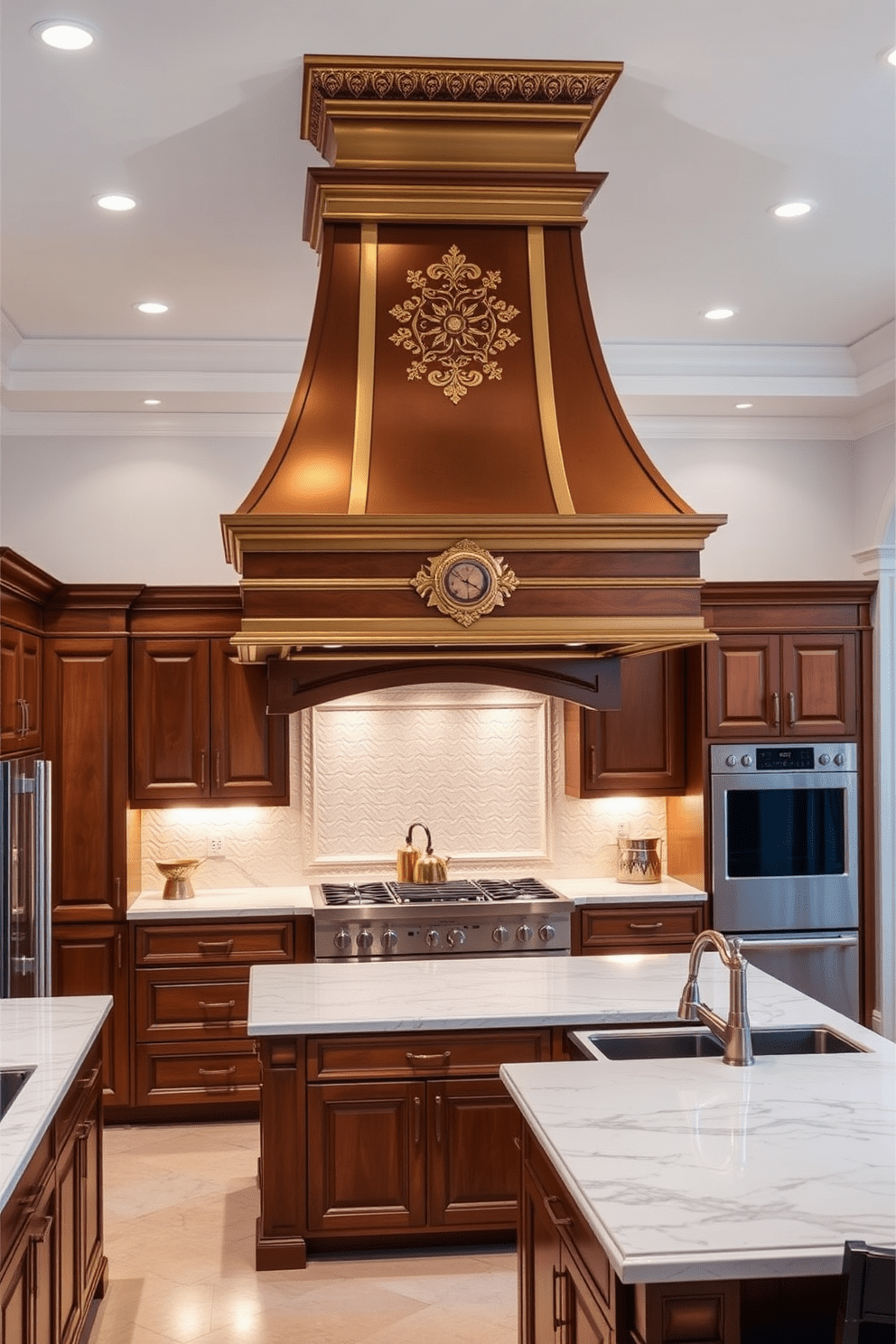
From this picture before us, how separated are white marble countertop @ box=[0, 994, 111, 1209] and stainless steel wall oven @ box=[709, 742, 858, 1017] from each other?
2.98 m

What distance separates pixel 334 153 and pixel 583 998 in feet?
8.09

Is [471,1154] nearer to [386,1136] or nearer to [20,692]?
[386,1136]

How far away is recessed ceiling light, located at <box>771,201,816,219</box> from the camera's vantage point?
3.90 meters

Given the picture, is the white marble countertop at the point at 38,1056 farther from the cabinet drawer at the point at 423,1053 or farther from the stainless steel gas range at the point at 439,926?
the stainless steel gas range at the point at 439,926

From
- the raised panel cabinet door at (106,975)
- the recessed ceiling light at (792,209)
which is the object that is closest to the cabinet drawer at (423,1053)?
the raised panel cabinet door at (106,975)

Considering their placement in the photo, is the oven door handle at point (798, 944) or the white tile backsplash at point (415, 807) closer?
the oven door handle at point (798, 944)

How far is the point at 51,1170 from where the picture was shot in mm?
2785

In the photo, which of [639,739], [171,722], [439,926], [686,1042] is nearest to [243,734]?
[171,722]

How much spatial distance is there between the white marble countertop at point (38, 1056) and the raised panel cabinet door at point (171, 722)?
1860 mm

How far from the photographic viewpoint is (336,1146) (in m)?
3.74

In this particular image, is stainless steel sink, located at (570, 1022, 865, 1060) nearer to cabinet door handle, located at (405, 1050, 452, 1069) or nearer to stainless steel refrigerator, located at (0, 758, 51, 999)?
cabinet door handle, located at (405, 1050, 452, 1069)

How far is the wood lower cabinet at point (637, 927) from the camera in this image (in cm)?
550

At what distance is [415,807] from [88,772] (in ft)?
5.09

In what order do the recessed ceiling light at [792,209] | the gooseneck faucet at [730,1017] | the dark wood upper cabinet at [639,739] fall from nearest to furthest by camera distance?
the gooseneck faucet at [730,1017] → the recessed ceiling light at [792,209] → the dark wood upper cabinet at [639,739]
